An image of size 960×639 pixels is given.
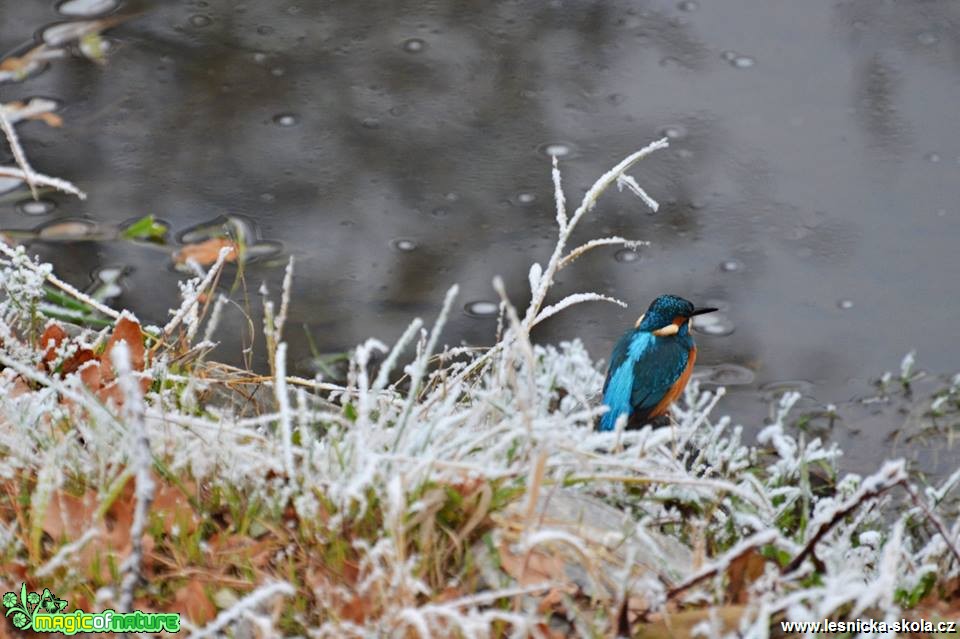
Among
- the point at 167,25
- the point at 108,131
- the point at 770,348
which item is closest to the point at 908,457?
the point at 770,348

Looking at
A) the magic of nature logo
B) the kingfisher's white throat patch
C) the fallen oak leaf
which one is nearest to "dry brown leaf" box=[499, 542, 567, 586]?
the magic of nature logo

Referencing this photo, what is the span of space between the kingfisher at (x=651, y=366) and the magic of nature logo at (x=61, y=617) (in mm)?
1570

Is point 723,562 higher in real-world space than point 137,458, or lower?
lower

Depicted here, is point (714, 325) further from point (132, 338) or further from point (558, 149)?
point (132, 338)

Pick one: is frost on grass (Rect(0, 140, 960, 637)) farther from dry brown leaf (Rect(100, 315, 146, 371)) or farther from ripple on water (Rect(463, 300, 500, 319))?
ripple on water (Rect(463, 300, 500, 319))

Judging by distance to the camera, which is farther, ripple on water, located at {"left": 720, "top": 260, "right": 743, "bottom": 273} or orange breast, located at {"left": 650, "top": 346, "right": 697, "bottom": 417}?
ripple on water, located at {"left": 720, "top": 260, "right": 743, "bottom": 273}

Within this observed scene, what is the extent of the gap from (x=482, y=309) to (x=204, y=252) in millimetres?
1064

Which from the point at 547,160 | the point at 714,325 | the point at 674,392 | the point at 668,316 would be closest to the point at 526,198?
the point at 547,160

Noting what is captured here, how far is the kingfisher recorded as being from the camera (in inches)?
126

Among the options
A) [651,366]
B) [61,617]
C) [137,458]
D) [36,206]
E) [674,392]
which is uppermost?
[137,458]

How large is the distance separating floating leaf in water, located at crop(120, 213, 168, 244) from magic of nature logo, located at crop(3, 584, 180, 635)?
106 inches

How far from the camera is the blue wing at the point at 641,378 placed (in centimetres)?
319

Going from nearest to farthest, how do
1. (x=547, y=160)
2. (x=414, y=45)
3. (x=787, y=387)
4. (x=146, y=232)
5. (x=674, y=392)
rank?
(x=674, y=392) → (x=787, y=387) → (x=146, y=232) → (x=547, y=160) → (x=414, y=45)

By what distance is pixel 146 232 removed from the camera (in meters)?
4.42
